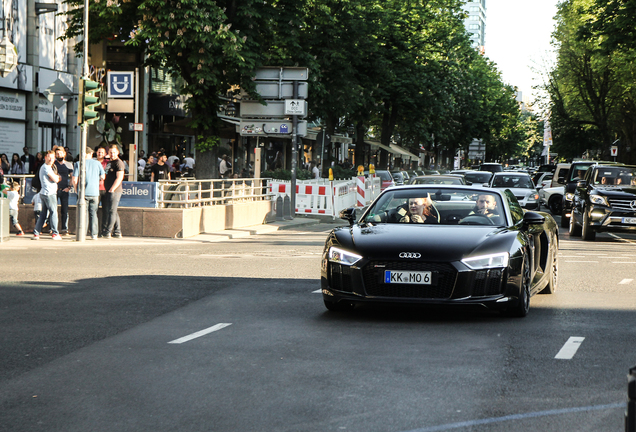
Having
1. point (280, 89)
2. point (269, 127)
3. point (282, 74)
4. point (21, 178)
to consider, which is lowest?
point (21, 178)

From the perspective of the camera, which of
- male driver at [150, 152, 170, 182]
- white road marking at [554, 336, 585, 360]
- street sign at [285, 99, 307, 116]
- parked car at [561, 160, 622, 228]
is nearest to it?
white road marking at [554, 336, 585, 360]

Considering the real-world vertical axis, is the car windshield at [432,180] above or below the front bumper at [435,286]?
above

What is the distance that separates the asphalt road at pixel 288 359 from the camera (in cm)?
538

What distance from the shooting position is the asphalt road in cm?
538

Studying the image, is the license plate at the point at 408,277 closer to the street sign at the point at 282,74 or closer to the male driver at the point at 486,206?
the male driver at the point at 486,206

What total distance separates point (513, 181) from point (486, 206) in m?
24.7

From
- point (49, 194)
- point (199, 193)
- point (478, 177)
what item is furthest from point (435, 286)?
point (478, 177)

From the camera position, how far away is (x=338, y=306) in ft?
31.8

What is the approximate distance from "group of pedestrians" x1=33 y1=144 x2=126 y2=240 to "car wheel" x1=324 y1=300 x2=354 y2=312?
34.9ft

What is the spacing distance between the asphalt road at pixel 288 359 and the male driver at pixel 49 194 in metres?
6.57

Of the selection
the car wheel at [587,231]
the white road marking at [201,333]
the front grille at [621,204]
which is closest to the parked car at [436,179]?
the car wheel at [587,231]

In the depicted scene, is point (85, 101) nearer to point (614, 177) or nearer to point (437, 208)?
point (437, 208)

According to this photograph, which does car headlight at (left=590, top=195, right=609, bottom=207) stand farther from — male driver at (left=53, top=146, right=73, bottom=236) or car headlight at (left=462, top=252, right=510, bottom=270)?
car headlight at (left=462, top=252, right=510, bottom=270)

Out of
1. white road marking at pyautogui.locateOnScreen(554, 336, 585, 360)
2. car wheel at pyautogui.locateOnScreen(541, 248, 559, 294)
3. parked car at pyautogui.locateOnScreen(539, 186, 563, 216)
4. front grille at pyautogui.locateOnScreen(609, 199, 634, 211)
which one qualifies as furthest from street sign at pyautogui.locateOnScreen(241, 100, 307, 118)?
white road marking at pyautogui.locateOnScreen(554, 336, 585, 360)
